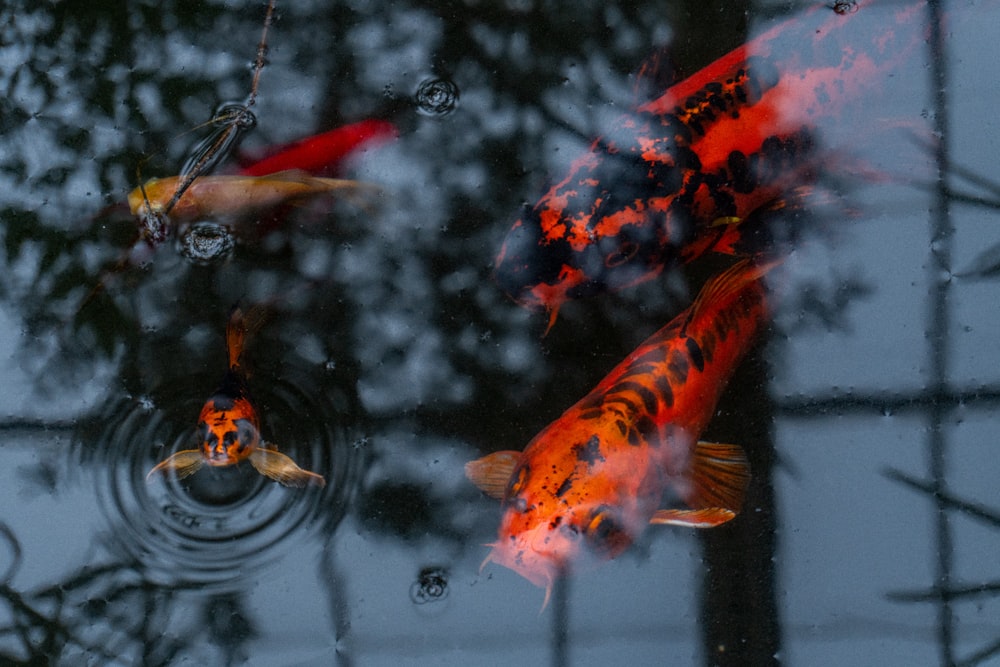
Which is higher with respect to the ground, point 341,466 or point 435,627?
point 341,466

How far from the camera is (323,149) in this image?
2.82 meters

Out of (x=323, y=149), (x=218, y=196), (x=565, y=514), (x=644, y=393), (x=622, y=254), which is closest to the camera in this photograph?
(x=565, y=514)

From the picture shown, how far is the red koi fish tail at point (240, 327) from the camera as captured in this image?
2590 millimetres

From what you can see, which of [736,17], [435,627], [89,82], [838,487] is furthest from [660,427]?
[89,82]

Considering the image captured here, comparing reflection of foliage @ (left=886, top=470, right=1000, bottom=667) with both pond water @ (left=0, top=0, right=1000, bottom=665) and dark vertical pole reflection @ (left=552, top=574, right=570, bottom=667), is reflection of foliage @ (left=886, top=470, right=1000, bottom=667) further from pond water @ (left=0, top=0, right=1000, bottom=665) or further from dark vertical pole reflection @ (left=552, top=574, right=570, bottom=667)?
dark vertical pole reflection @ (left=552, top=574, right=570, bottom=667)

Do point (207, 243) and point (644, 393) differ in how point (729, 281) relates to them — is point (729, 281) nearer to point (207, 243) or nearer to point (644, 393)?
point (644, 393)

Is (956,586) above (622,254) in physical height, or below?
below

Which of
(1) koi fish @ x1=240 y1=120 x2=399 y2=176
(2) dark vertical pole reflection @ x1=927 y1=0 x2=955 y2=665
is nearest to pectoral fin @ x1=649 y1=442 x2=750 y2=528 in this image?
(2) dark vertical pole reflection @ x1=927 y1=0 x2=955 y2=665

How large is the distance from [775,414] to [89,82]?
2.38 m

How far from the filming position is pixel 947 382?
2611 mm

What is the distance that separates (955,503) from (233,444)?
2.01m

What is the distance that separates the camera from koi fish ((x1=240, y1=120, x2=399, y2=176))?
279cm

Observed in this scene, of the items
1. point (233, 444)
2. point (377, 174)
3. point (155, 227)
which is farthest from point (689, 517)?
point (155, 227)

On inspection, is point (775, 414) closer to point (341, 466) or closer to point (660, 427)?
point (660, 427)
